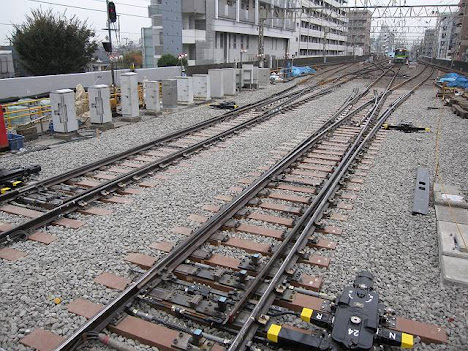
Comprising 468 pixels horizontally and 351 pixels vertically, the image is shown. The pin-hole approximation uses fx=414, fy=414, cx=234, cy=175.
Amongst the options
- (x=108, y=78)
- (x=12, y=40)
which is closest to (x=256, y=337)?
(x=108, y=78)

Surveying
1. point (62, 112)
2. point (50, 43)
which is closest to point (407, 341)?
point (62, 112)

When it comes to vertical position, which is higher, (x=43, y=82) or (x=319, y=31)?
(x=319, y=31)

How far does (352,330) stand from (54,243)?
14.2 feet

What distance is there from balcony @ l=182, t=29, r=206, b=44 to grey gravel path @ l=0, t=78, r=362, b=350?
1268 inches

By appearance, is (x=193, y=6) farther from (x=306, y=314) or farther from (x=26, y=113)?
(x=306, y=314)

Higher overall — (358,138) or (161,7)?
(161,7)

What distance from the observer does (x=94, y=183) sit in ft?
28.1

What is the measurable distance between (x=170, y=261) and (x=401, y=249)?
3.30 meters

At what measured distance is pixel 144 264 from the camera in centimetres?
541

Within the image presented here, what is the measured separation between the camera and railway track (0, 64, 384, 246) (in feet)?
22.2

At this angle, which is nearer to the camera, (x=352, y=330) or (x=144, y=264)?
(x=352, y=330)

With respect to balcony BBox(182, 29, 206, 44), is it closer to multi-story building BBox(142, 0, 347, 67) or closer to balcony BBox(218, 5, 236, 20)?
multi-story building BBox(142, 0, 347, 67)

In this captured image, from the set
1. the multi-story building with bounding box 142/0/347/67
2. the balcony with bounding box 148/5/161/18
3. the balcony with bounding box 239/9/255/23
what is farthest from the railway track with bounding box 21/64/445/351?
the balcony with bounding box 239/9/255/23

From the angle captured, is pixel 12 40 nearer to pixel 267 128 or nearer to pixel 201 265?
pixel 267 128
